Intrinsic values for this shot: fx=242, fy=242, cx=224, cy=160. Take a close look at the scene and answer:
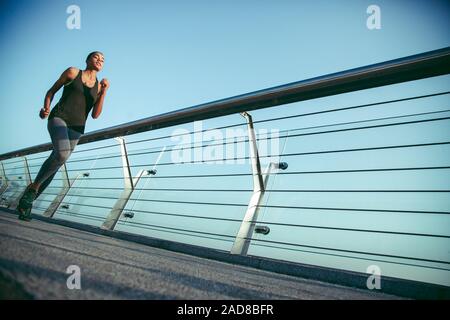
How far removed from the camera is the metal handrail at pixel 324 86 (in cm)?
102

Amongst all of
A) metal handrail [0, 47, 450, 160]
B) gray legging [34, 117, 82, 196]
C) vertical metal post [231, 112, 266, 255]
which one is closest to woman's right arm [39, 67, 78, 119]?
gray legging [34, 117, 82, 196]

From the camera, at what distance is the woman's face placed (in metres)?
2.35

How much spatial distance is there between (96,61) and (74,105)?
50 cm

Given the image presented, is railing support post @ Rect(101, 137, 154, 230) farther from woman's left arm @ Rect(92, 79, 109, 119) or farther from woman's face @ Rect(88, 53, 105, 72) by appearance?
woman's face @ Rect(88, 53, 105, 72)

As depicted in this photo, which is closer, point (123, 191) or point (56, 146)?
point (56, 146)

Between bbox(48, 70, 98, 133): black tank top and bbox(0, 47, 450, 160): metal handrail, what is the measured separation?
76 centimetres

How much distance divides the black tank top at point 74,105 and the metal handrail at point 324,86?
761mm

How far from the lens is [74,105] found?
7.21 feet

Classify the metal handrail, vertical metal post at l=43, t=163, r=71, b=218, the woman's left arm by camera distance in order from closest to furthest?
the metal handrail → the woman's left arm → vertical metal post at l=43, t=163, r=71, b=218

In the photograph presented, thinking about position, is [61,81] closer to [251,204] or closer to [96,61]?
[96,61]

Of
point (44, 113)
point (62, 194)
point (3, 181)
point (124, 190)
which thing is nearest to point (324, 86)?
point (124, 190)

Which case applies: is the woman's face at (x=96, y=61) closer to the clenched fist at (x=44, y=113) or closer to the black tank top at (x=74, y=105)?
the black tank top at (x=74, y=105)

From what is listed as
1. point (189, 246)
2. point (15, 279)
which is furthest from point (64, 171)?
point (15, 279)
